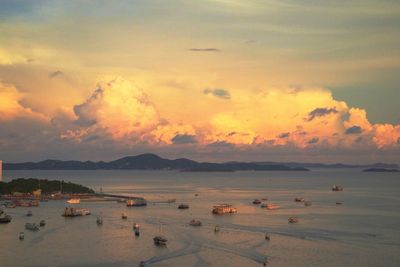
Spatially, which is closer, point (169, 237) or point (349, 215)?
point (169, 237)

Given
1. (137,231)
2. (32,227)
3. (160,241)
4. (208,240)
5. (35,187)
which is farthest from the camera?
(35,187)

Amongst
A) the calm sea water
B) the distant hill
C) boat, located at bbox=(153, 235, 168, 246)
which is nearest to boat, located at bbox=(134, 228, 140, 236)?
the calm sea water

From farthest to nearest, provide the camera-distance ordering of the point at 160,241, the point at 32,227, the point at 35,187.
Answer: the point at 35,187 < the point at 32,227 < the point at 160,241

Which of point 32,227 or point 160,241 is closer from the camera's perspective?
point 160,241

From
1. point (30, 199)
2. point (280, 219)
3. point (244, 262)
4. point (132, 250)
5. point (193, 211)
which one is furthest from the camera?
point (30, 199)

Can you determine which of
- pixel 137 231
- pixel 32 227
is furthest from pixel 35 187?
pixel 137 231

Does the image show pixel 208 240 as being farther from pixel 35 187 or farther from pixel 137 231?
pixel 35 187

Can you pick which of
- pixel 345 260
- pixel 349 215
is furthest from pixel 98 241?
pixel 349 215

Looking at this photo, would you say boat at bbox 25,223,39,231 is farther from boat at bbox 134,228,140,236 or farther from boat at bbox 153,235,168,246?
boat at bbox 153,235,168,246

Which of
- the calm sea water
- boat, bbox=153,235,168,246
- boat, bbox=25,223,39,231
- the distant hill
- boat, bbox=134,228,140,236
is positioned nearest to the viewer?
the calm sea water

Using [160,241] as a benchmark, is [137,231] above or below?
above

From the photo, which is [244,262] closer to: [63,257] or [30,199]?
[63,257]
